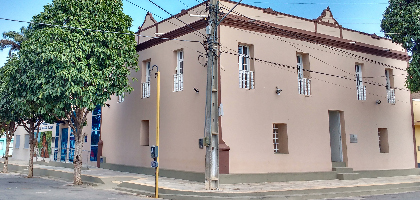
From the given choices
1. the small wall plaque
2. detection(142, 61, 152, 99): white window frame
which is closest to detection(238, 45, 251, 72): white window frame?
detection(142, 61, 152, 99): white window frame

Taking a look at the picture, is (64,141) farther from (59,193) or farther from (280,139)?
(280,139)

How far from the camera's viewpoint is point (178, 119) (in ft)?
57.7

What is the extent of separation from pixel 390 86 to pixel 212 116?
44.8ft

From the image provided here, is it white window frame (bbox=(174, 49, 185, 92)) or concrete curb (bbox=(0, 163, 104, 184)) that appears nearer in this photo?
concrete curb (bbox=(0, 163, 104, 184))

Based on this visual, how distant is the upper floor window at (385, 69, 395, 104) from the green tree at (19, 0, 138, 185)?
14.7 meters

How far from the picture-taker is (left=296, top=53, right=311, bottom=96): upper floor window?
18.7m

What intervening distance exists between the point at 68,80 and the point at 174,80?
5.01m

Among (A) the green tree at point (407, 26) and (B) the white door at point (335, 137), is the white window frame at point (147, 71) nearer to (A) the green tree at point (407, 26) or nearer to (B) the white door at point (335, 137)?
(B) the white door at point (335, 137)

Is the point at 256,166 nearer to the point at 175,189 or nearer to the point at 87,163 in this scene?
the point at 175,189

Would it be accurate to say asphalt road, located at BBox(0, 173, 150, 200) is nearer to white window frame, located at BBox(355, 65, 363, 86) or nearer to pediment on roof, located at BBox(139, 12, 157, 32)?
pediment on roof, located at BBox(139, 12, 157, 32)

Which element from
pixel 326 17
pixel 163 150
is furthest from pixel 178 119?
pixel 326 17

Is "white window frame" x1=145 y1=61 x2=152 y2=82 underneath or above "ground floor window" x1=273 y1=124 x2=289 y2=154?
above

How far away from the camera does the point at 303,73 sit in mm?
19141

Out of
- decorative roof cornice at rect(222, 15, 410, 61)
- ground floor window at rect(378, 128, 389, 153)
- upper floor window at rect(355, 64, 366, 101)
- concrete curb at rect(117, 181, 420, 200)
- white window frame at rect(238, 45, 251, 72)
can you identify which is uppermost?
decorative roof cornice at rect(222, 15, 410, 61)
